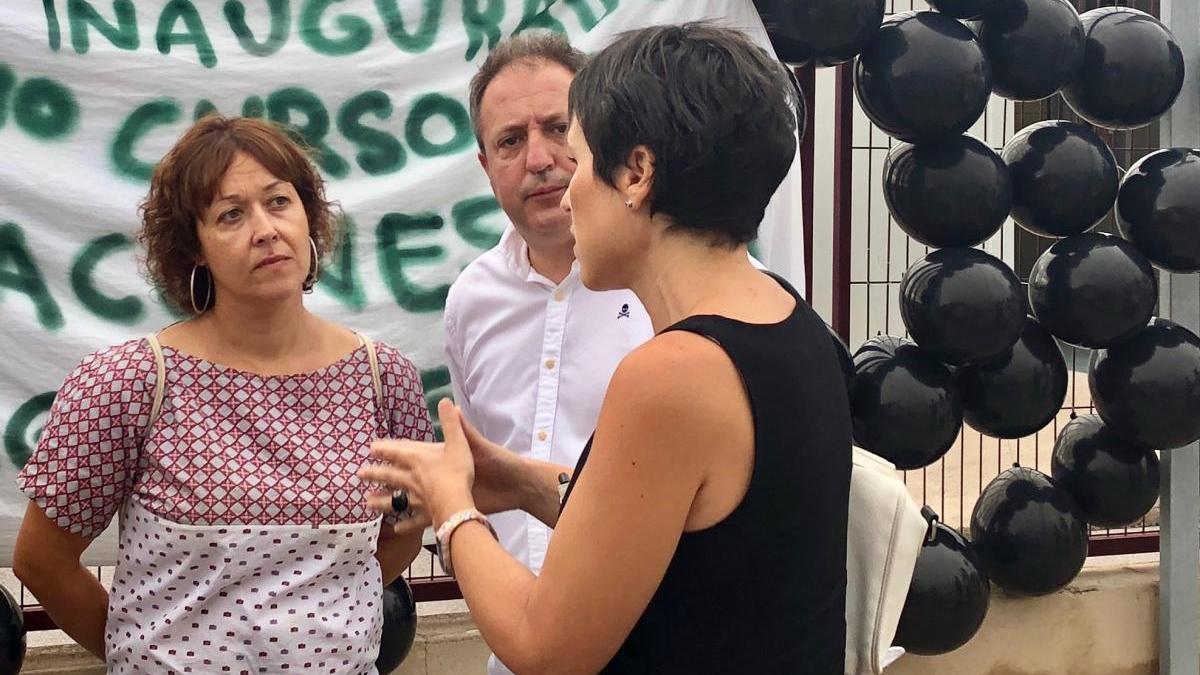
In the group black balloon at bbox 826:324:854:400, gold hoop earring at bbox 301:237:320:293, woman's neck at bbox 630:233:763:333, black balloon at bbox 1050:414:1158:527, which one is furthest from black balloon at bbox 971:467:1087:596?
woman's neck at bbox 630:233:763:333

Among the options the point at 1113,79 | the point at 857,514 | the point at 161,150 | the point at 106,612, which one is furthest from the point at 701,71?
the point at 1113,79

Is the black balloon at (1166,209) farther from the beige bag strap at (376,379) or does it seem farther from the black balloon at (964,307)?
the beige bag strap at (376,379)

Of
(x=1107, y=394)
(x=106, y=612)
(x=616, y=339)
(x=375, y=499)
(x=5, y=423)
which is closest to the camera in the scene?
(x=375, y=499)

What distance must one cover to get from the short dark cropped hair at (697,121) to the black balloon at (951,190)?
1.88m

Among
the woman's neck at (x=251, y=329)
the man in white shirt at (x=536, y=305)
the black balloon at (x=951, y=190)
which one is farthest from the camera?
the black balloon at (x=951, y=190)

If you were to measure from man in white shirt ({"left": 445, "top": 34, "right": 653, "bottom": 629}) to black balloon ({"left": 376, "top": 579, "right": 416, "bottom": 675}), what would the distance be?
605mm

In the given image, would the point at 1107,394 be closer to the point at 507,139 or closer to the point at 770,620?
the point at 507,139

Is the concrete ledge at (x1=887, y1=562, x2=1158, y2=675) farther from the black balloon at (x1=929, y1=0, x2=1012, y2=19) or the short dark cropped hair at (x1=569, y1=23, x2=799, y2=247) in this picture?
the short dark cropped hair at (x1=569, y1=23, x2=799, y2=247)

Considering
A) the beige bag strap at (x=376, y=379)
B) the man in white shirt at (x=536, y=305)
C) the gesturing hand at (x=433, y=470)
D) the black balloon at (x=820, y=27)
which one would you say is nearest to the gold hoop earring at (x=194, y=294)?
the beige bag strap at (x=376, y=379)

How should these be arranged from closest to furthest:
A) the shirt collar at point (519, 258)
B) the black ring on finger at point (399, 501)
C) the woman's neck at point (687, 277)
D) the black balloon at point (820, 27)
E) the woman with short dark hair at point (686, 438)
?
the woman with short dark hair at point (686, 438)
the woman's neck at point (687, 277)
the black ring on finger at point (399, 501)
the shirt collar at point (519, 258)
the black balloon at point (820, 27)

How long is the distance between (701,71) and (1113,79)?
238cm

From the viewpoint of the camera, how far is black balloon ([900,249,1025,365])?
329cm

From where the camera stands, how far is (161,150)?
3.09m

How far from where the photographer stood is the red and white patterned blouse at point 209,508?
202 centimetres
